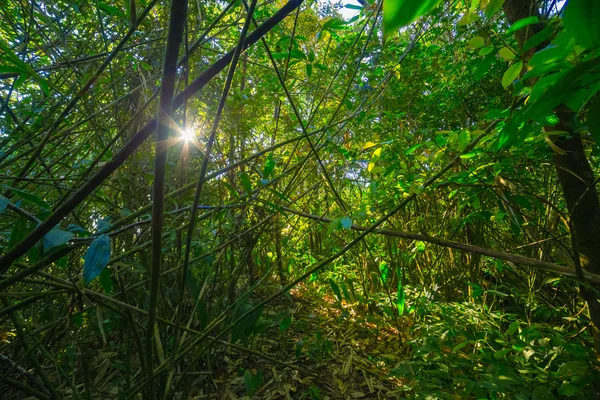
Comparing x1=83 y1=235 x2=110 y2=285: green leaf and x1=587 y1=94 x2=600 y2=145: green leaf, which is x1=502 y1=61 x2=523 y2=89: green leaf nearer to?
x1=587 y1=94 x2=600 y2=145: green leaf

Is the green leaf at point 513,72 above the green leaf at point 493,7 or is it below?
below

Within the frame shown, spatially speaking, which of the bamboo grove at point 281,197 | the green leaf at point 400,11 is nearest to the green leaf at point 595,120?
the bamboo grove at point 281,197

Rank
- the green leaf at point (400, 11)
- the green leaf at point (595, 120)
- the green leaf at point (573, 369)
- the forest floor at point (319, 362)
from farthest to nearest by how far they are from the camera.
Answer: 1. the forest floor at point (319, 362)
2. the green leaf at point (573, 369)
3. the green leaf at point (595, 120)
4. the green leaf at point (400, 11)

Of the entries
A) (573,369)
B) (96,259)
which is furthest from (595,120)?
(573,369)

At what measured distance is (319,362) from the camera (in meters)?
1.64

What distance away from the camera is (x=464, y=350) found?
1.54m

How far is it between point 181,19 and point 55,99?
4.50 ft

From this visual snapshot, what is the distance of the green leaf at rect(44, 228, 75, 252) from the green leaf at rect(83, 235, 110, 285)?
0.12 feet

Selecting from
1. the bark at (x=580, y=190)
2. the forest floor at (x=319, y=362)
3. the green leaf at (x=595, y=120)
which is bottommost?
the forest floor at (x=319, y=362)

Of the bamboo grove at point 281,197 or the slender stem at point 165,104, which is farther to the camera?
the bamboo grove at point 281,197

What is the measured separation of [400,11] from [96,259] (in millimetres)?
481

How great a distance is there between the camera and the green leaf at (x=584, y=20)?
206 millimetres

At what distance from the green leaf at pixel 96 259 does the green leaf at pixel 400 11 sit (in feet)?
1.49

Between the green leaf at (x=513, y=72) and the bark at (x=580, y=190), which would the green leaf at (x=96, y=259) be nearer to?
the green leaf at (x=513, y=72)
